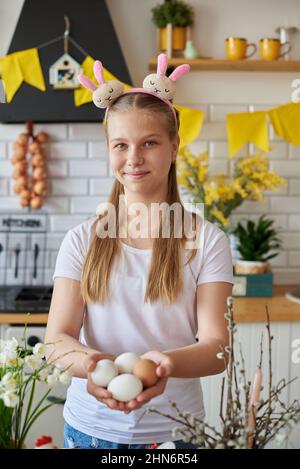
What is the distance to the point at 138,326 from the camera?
4.59 ft

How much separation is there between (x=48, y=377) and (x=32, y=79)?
201 cm

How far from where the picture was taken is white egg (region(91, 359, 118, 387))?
1.07m

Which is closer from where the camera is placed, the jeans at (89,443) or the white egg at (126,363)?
the white egg at (126,363)

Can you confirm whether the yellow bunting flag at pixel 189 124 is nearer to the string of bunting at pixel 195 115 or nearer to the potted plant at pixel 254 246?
the string of bunting at pixel 195 115

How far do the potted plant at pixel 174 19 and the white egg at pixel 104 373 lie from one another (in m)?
2.11

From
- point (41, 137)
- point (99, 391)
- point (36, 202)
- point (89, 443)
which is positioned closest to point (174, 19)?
point (41, 137)

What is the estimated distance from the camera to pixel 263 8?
293 cm

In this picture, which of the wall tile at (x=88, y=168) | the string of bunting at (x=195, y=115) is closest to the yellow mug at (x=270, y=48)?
the string of bunting at (x=195, y=115)

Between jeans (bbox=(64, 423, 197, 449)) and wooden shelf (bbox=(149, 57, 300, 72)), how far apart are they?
184 cm

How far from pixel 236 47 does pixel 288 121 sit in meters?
0.41

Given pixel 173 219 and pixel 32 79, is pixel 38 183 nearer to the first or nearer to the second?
pixel 32 79

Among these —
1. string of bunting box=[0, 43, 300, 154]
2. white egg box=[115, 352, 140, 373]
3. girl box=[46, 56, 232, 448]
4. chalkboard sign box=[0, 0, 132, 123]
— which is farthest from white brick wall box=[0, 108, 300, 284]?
white egg box=[115, 352, 140, 373]

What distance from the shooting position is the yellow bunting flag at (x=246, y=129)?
2814 millimetres

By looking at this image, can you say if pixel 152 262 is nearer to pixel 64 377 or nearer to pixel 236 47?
pixel 64 377
